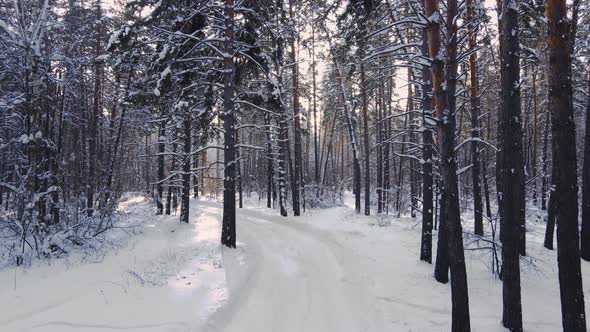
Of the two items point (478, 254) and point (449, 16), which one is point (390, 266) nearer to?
point (478, 254)

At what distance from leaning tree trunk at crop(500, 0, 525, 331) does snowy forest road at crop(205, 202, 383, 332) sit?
240 centimetres

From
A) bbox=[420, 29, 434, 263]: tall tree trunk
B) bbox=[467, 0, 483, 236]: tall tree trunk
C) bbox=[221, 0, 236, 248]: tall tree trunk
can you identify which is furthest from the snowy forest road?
bbox=[467, 0, 483, 236]: tall tree trunk

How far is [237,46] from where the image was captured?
11953mm

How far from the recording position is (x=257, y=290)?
23.7ft

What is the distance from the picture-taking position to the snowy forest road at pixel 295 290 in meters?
5.90

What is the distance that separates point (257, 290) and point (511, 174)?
553 cm

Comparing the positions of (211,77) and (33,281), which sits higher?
(211,77)

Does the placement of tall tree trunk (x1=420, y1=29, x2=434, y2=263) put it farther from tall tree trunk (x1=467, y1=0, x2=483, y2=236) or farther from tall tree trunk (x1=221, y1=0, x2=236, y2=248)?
tall tree trunk (x1=221, y1=0, x2=236, y2=248)

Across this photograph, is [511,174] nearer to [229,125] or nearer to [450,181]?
[450,181]

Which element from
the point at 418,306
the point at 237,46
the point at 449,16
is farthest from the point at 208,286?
the point at 237,46

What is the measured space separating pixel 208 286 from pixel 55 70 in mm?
11659

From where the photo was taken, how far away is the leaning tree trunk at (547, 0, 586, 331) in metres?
A: 4.95

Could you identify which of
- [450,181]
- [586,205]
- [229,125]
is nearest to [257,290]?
[450,181]

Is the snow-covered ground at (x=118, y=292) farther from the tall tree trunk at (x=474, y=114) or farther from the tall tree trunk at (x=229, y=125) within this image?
the tall tree trunk at (x=474, y=114)
